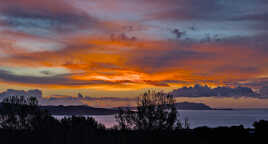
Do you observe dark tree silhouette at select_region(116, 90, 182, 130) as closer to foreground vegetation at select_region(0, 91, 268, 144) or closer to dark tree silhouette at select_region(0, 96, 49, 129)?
foreground vegetation at select_region(0, 91, 268, 144)

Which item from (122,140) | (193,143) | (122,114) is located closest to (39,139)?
(122,140)

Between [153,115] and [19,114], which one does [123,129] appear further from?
[19,114]

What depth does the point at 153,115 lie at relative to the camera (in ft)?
Answer: 101

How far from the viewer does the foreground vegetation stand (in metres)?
24.1

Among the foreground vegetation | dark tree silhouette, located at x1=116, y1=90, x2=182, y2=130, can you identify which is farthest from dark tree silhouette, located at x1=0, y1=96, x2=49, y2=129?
dark tree silhouette, located at x1=116, y1=90, x2=182, y2=130

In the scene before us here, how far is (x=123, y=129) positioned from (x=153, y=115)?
395 cm

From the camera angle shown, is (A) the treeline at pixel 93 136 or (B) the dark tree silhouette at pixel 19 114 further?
(B) the dark tree silhouette at pixel 19 114

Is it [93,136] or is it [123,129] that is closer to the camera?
[93,136]

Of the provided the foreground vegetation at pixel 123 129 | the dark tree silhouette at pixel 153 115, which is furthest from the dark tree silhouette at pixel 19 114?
the dark tree silhouette at pixel 153 115

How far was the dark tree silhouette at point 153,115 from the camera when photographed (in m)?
30.8

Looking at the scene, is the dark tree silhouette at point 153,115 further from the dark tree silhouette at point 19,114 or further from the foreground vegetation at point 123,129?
the dark tree silhouette at point 19,114

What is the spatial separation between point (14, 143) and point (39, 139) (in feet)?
6.43

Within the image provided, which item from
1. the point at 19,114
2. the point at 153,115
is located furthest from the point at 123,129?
the point at 19,114

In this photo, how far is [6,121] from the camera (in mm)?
37625
